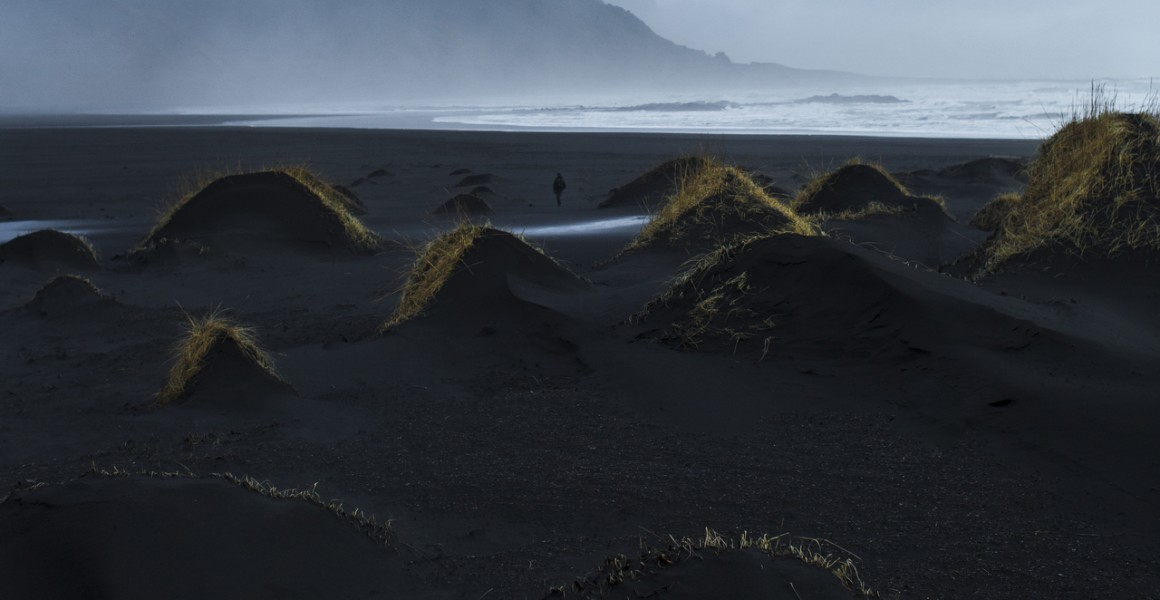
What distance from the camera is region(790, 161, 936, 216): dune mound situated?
1462 cm

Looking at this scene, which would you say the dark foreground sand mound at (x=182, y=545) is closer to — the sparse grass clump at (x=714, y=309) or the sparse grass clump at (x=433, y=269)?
the sparse grass clump at (x=714, y=309)

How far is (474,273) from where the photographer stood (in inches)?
345

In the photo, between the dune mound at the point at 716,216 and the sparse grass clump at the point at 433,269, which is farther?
the dune mound at the point at 716,216

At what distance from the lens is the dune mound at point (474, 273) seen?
846 cm

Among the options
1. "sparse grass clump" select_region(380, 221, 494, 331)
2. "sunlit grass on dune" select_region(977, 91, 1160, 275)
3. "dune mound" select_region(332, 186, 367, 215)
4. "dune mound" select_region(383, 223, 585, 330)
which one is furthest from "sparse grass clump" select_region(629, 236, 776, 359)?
"dune mound" select_region(332, 186, 367, 215)

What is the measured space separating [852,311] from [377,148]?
31270mm

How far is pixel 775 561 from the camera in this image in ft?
11.2

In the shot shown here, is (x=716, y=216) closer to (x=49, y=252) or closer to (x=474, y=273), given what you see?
(x=474, y=273)

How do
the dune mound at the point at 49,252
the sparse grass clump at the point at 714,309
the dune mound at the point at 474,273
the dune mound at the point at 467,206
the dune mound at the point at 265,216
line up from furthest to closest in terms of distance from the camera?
the dune mound at the point at 467,206
the dune mound at the point at 265,216
the dune mound at the point at 49,252
the dune mound at the point at 474,273
the sparse grass clump at the point at 714,309

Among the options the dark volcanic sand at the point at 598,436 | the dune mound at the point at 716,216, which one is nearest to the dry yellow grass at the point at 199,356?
the dark volcanic sand at the point at 598,436

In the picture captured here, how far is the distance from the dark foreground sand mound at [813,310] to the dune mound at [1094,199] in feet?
6.97

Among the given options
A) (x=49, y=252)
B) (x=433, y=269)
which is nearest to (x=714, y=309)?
A: (x=433, y=269)

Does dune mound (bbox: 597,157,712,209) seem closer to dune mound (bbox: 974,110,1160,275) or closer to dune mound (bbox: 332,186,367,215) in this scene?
dune mound (bbox: 332,186,367,215)

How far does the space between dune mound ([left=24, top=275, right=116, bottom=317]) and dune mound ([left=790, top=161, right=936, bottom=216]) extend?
9464mm
